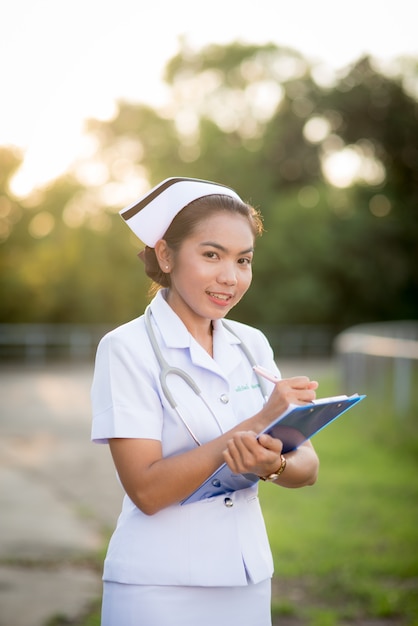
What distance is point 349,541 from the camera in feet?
19.9

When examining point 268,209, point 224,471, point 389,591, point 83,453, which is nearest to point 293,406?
Result: point 224,471

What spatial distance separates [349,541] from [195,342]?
4.20 meters

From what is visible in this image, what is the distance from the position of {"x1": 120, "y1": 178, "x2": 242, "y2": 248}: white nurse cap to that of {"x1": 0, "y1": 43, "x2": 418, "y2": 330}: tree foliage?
23991 millimetres

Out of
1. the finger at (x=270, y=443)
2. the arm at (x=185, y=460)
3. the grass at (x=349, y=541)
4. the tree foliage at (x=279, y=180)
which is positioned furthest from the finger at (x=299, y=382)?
the tree foliage at (x=279, y=180)

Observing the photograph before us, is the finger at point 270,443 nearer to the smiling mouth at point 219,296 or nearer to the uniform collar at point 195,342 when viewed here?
the uniform collar at point 195,342

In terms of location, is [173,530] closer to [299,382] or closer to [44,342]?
[299,382]

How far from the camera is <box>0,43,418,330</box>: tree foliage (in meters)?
27.3

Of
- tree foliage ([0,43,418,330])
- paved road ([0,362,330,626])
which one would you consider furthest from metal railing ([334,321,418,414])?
tree foliage ([0,43,418,330])

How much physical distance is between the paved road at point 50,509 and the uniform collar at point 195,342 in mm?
2668

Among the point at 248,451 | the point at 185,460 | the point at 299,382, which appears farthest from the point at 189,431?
the point at 299,382

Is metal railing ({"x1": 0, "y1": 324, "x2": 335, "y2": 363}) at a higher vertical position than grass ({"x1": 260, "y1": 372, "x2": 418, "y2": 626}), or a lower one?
lower

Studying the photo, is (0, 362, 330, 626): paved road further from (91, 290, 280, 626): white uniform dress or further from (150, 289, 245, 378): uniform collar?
(150, 289, 245, 378): uniform collar

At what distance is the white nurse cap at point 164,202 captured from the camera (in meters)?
2.27

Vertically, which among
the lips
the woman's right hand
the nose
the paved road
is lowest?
the paved road
